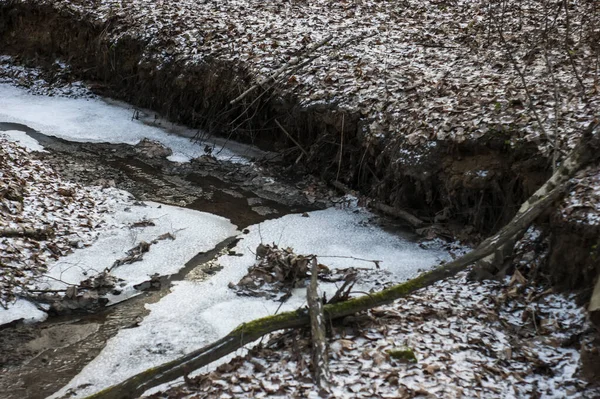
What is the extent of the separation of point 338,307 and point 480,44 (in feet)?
20.0

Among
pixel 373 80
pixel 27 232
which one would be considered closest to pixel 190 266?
pixel 27 232

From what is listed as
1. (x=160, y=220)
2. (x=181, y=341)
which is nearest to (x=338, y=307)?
(x=181, y=341)

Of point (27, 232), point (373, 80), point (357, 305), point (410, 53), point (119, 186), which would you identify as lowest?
point (27, 232)

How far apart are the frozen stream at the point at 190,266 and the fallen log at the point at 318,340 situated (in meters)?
0.94

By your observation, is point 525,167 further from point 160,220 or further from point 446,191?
point 160,220

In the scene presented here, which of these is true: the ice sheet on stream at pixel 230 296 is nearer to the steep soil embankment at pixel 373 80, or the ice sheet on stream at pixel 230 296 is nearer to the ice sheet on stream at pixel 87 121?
the steep soil embankment at pixel 373 80

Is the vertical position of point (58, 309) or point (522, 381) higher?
point (522, 381)

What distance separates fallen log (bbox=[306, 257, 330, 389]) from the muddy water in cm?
184

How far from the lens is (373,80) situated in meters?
9.20

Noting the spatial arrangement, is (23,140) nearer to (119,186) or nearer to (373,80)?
(119,186)

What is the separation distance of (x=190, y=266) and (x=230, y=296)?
34.1 inches

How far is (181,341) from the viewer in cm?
565

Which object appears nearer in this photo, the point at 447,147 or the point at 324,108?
the point at 447,147

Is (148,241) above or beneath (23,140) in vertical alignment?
beneath
